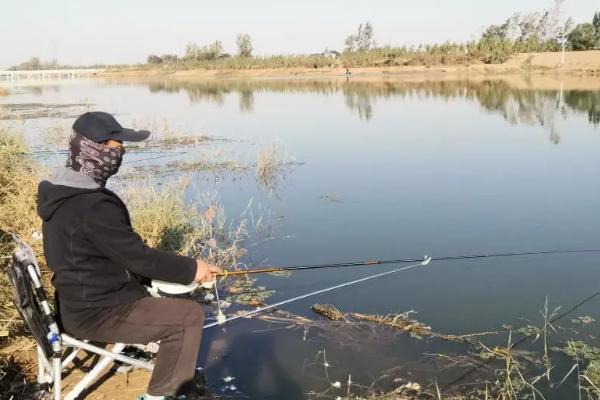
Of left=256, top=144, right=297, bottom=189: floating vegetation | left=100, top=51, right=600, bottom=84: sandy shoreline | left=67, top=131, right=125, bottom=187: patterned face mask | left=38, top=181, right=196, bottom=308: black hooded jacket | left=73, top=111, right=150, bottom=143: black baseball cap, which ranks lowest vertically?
left=256, top=144, right=297, bottom=189: floating vegetation

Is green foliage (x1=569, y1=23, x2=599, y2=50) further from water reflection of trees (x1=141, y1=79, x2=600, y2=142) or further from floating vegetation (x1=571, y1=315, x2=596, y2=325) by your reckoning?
floating vegetation (x1=571, y1=315, x2=596, y2=325)

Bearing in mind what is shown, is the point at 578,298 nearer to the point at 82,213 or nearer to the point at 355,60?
the point at 82,213

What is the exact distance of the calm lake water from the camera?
14.2ft

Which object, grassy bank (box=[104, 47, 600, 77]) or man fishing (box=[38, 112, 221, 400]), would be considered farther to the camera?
grassy bank (box=[104, 47, 600, 77])

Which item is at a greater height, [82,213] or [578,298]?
[82,213]

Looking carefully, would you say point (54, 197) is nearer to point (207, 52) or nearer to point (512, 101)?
point (512, 101)

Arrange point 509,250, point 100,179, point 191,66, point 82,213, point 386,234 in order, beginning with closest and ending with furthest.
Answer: point 82,213 → point 100,179 → point 509,250 → point 386,234 → point 191,66

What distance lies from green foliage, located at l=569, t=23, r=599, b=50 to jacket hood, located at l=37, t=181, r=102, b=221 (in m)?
55.4

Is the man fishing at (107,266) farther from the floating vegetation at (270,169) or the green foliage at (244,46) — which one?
the green foliage at (244,46)

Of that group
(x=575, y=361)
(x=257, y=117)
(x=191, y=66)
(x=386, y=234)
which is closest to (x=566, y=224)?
(x=386, y=234)

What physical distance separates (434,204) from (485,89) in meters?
23.7

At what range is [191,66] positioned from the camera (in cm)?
6394

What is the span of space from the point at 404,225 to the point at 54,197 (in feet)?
18.9

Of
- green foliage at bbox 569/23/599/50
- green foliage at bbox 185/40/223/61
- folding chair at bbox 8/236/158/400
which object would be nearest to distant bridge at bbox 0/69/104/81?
green foliage at bbox 185/40/223/61
